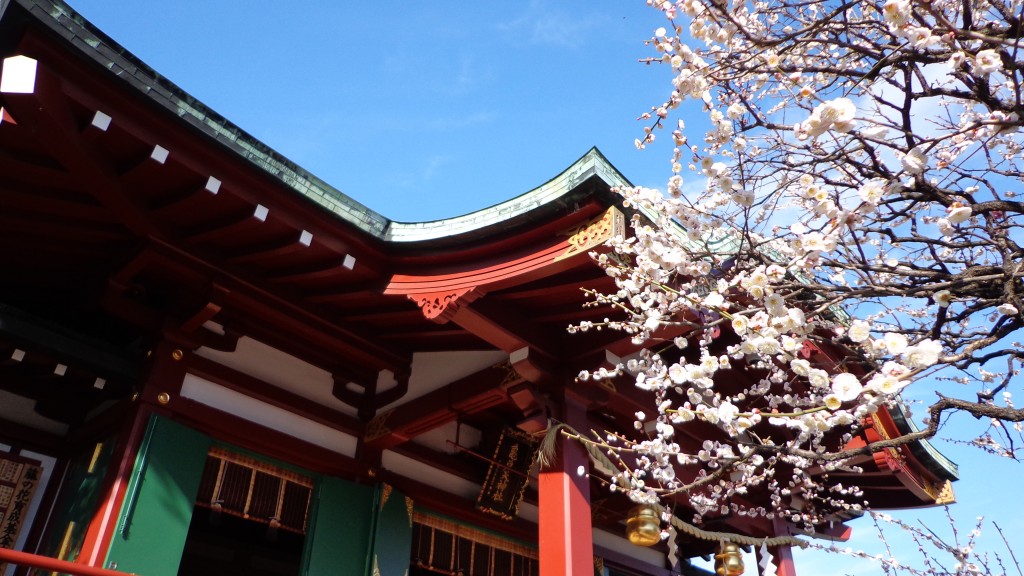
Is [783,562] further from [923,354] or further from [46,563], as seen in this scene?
[46,563]

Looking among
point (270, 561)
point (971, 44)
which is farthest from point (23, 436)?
point (971, 44)

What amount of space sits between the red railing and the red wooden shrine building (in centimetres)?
3

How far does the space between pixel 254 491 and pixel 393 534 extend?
1.30 meters

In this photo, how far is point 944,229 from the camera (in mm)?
3342

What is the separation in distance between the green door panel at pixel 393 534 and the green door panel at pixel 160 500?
163cm

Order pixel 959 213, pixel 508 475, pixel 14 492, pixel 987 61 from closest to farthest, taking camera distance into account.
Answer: pixel 987 61, pixel 959 213, pixel 14 492, pixel 508 475

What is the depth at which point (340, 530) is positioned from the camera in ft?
20.2

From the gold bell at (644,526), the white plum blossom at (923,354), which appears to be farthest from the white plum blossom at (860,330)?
the gold bell at (644,526)

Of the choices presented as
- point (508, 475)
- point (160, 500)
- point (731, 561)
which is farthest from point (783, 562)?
point (160, 500)

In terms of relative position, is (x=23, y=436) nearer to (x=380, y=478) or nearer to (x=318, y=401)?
(x=318, y=401)

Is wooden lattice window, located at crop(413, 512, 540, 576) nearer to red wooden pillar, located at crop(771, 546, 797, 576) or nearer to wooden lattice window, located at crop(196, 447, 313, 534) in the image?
wooden lattice window, located at crop(196, 447, 313, 534)

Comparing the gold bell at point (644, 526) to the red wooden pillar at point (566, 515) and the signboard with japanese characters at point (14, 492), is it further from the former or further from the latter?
the signboard with japanese characters at point (14, 492)

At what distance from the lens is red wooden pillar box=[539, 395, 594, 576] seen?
5.12 metres

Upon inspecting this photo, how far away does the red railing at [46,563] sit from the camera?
3605mm
